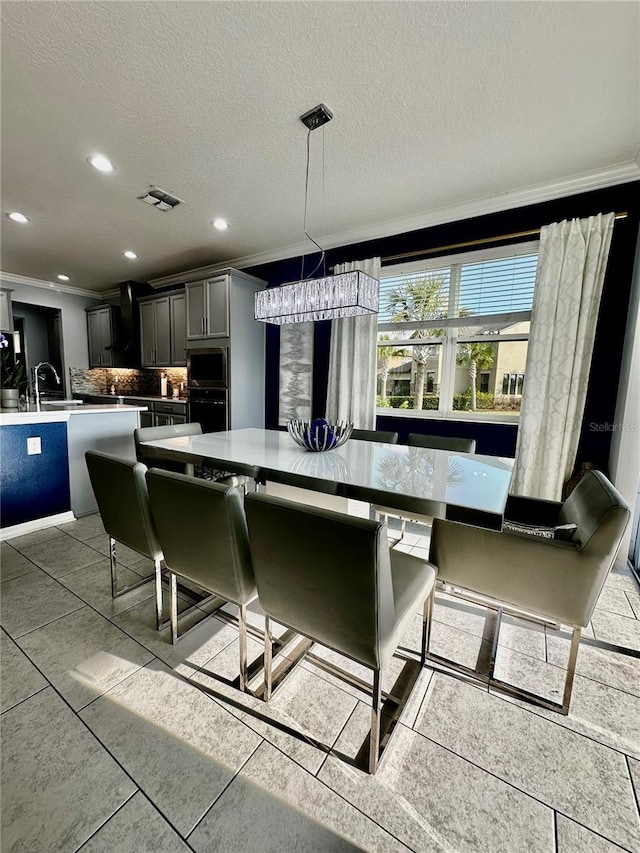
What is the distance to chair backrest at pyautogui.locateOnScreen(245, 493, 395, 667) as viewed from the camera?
92 cm

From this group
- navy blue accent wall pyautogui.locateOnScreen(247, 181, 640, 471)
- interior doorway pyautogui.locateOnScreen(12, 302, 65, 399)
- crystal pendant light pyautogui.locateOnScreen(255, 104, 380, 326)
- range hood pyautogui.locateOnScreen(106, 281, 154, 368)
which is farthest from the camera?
interior doorway pyautogui.locateOnScreen(12, 302, 65, 399)

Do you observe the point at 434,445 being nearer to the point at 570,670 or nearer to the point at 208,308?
the point at 570,670

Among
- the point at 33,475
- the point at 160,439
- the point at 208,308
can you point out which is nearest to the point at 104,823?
the point at 160,439

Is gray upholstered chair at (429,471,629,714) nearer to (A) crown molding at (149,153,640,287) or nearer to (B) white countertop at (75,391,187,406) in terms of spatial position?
(A) crown molding at (149,153,640,287)

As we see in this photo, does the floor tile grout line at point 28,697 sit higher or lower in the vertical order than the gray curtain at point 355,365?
lower

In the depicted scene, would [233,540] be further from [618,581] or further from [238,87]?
[618,581]

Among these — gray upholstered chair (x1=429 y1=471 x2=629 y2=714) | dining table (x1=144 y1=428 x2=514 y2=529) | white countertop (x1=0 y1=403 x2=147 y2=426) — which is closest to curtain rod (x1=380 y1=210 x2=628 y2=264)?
dining table (x1=144 y1=428 x2=514 y2=529)

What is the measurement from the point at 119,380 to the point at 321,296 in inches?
218

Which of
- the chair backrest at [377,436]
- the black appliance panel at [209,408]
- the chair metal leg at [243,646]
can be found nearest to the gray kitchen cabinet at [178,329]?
the black appliance panel at [209,408]

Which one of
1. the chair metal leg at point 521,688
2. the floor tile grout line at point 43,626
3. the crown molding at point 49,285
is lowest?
the floor tile grout line at point 43,626

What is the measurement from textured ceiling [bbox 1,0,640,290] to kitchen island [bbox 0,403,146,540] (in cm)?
186

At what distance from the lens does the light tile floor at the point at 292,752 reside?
0.98 metres

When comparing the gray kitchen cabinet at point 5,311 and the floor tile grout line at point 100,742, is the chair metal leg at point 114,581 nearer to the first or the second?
the floor tile grout line at point 100,742

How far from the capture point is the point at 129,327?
17.9ft
